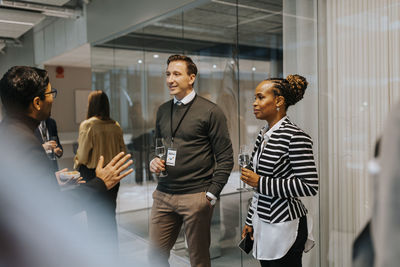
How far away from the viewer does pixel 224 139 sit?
253 centimetres

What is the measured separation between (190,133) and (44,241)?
1308 millimetres

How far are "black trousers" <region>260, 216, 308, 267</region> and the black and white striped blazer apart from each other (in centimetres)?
9

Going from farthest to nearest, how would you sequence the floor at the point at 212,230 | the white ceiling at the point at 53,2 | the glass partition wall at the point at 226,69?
the white ceiling at the point at 53,2, the floor at the point at 212,230, the glass partition wall at the point at 226,69

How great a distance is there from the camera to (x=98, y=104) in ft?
12.4

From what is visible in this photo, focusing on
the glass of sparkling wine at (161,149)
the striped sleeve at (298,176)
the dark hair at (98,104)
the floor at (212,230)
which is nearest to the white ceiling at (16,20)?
the dark hair at (98,104)

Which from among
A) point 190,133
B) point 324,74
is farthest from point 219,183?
point 324,74

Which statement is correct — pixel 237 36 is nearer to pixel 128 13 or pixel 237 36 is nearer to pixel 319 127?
pixel 319 127

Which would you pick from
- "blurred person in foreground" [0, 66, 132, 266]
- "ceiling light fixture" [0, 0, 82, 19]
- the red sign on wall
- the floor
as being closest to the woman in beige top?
the floor

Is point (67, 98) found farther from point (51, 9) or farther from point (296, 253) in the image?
point (296, 253)

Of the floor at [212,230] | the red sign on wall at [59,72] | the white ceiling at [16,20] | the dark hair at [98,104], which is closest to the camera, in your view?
the floor at [212,230]

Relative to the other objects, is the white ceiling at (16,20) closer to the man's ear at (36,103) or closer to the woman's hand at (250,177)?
the man's ear at (36,103)

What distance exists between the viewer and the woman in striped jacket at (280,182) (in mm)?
1871

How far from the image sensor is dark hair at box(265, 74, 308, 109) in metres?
2.06

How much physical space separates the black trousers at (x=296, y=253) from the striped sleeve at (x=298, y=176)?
0.24 metres
